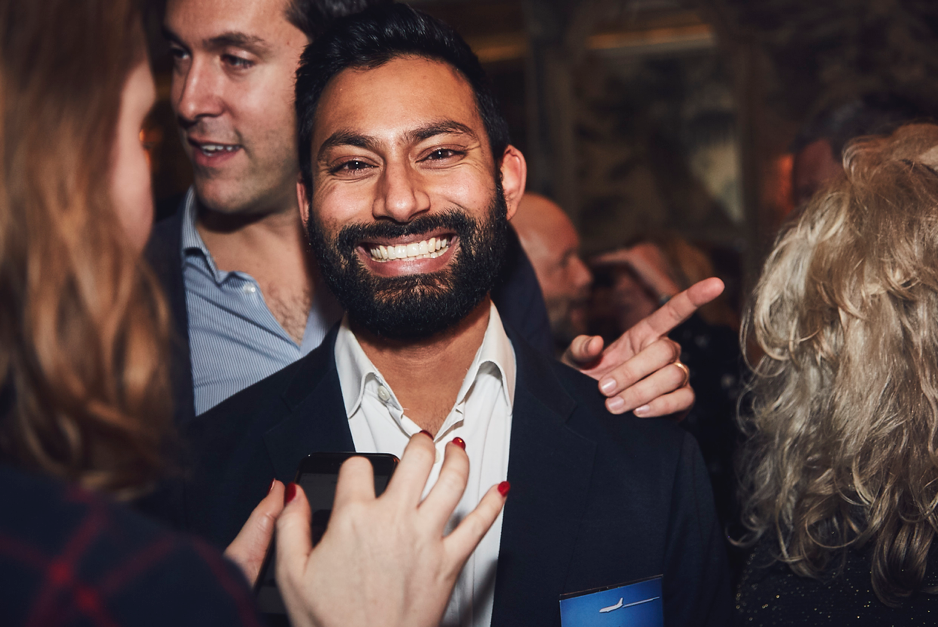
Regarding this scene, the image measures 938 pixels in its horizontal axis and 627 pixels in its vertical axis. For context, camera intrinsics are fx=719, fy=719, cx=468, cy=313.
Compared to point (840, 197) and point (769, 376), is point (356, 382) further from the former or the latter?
point (840, 197)

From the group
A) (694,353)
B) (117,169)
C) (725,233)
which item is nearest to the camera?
(117,169)

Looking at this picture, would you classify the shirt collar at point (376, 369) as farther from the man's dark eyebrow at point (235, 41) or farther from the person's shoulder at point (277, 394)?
the man's dark eyebrow at point (235, 41)

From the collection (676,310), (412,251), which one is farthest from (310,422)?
(676,310)

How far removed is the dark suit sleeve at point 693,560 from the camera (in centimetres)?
144

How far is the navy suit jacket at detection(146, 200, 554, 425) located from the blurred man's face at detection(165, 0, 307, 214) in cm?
17

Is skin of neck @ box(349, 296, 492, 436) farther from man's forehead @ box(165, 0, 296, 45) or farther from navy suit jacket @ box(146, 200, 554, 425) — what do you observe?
man's forehead @ box(165, 0, 296, 45)

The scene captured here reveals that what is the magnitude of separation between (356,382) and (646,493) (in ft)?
2.08

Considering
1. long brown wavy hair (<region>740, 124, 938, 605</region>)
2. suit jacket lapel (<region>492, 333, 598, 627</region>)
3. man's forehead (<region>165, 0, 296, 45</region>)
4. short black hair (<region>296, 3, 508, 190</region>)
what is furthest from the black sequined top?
man's forehead (<region>165, 0, 296, 45</region>)

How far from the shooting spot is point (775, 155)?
4344mm

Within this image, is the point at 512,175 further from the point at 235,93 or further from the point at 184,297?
the point at 184,297

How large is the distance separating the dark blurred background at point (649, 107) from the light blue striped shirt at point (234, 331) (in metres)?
2.95

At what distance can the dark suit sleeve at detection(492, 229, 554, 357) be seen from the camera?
2186 millimetres

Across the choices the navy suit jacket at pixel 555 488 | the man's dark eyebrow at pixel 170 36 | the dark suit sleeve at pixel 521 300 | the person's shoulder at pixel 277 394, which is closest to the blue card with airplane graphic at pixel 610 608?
the navy suit jacket at pixel 555 488

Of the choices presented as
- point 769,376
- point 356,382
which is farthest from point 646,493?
point 356,382
